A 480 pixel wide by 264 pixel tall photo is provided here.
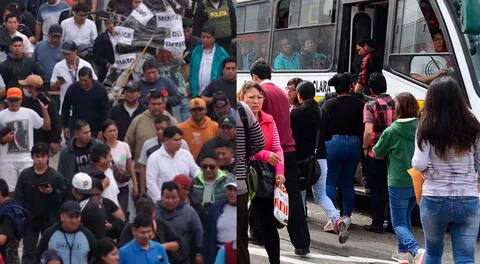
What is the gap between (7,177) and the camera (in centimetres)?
305

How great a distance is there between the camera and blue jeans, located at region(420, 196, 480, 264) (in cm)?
559

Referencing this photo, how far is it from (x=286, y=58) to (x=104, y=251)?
934 centimetres

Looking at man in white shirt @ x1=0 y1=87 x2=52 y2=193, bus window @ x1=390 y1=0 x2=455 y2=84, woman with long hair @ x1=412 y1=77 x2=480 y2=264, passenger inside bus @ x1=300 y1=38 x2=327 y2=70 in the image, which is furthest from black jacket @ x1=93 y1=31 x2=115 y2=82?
passenger inside bus @ x1=300 y1=38 x2=327 y2=70

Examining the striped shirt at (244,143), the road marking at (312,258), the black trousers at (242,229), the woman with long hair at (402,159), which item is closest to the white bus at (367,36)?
the woman with long hair at (402,159)

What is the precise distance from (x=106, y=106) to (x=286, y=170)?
173 inches

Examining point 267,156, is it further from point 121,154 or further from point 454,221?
point 121,154

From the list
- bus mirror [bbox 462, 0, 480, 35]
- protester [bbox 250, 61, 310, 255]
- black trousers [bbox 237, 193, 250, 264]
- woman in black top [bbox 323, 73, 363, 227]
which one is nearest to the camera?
black trousers [bbox 237, 193, 250, 264]

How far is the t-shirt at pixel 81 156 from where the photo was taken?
308 cm

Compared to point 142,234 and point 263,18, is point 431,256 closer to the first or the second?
point 142,234

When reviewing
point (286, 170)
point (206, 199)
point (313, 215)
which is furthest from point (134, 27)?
point (313, 215)

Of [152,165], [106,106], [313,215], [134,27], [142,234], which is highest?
[134,27]

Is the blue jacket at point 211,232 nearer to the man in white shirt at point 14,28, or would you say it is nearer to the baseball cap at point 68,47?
the baseball cap at point 68,47

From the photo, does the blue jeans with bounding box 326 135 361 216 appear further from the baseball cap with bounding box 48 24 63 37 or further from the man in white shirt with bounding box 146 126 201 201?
the baseball cap with bounding box 48 24 63 37

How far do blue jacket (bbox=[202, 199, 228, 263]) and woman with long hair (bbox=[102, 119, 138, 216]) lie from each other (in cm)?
29
